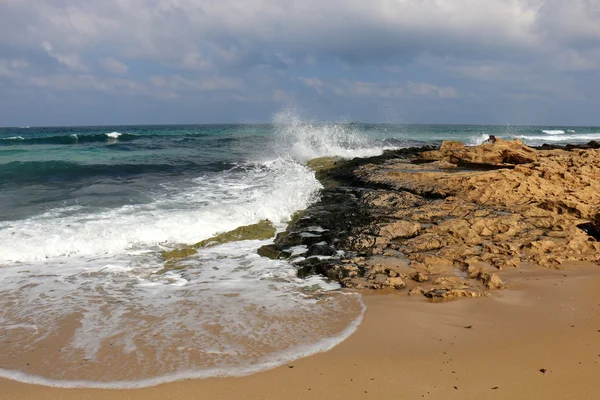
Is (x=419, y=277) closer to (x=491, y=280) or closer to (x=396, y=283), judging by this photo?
(x=396, y=283)

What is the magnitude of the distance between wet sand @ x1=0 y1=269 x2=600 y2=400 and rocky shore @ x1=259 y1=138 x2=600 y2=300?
48 centimetres

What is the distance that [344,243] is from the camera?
5809 millimetres

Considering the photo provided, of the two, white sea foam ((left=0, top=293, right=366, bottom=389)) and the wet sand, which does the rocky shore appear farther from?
Result: white sea foam ((left=0, top=293, right=366, bottom=389))

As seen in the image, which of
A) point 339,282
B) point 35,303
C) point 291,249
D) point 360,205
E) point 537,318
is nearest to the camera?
point 537,318

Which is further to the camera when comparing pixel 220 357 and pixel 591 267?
pixel 591 267

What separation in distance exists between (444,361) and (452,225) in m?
3.24

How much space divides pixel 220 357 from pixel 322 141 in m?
14.9

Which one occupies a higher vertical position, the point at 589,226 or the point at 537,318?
the point at 589,226

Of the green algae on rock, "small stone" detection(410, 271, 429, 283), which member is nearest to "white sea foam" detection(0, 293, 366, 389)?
"small stone" detection(410, 271, 429, 283)

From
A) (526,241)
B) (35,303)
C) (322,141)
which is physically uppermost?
(322,141)

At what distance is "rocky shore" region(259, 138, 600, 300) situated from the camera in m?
4.88

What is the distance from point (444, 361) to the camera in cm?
313

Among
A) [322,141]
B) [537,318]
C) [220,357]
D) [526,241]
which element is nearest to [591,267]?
[526,241]

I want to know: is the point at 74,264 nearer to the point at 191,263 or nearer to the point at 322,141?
the point at 191,263
